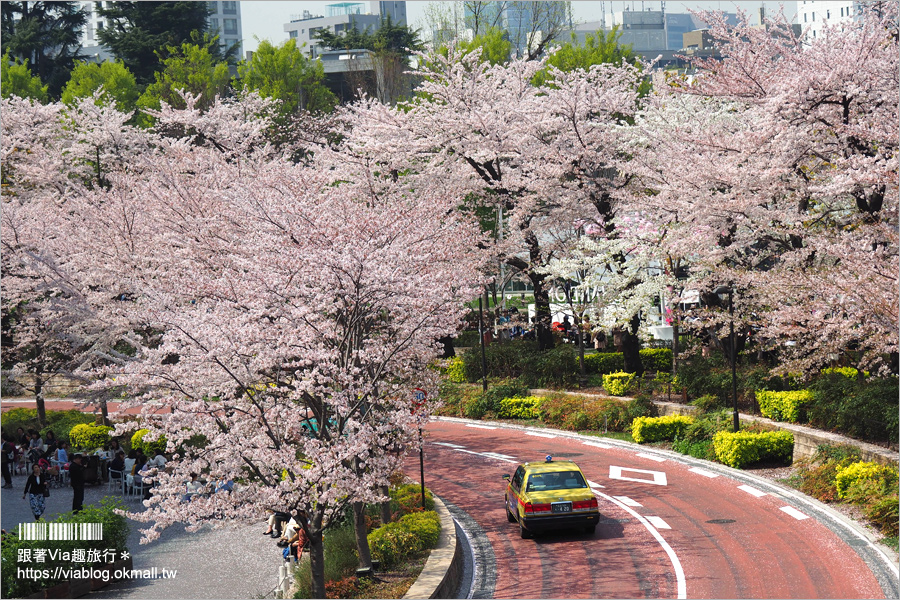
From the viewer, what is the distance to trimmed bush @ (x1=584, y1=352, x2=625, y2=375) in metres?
34.1

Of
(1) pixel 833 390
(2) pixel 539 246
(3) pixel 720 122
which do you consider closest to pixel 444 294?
(1) pixel 833 390

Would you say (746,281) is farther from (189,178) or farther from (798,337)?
(189,178)

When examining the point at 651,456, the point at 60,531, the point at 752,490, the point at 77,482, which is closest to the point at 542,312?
the point at 651,456

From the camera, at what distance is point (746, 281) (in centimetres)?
2300

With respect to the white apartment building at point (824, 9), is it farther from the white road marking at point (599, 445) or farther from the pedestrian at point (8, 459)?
the pedestrian at point (8, 459)

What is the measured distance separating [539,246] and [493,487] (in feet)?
42.9

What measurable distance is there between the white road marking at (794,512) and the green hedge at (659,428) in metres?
6.91

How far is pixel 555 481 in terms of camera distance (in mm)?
18500

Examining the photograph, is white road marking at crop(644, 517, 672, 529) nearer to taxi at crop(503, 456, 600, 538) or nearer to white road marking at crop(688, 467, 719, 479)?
taxi at crop(503, 456, 600, 538)

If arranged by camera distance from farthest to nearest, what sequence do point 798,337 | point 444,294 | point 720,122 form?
1. point 720,122
2. point 798,337
3. point 444,294

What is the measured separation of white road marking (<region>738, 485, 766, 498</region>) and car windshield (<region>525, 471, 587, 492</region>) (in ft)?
14.9

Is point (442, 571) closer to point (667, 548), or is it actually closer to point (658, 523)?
point (667, 548)

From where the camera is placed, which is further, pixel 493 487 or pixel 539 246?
pixel 539 246

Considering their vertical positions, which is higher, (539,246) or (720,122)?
(720,122)
